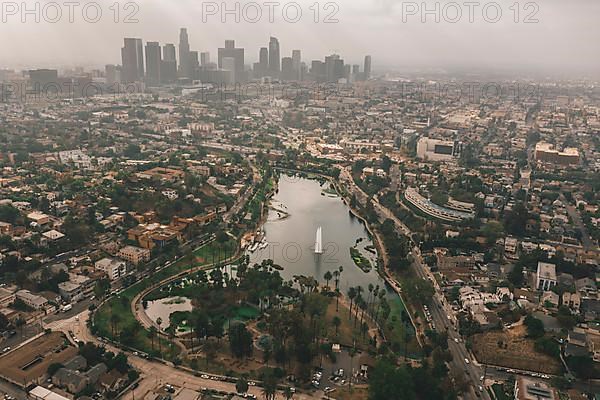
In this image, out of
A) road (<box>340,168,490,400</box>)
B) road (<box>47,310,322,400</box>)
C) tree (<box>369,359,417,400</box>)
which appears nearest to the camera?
tree (<box>369,359,417,400</box>)

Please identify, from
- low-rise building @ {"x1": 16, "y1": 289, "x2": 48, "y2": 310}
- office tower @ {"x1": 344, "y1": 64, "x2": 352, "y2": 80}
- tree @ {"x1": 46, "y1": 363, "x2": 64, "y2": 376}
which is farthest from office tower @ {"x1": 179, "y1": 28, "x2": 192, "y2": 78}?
tree @ {"x1": 46, "y1": 363, "x2": 64, "y2": 376}

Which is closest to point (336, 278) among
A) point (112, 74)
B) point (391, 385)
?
point (391, 385)

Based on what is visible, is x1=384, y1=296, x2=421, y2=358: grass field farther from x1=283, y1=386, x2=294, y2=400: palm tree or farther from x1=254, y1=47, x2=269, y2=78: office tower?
x1=254, y1=47, x2=269, y2=78: office tower

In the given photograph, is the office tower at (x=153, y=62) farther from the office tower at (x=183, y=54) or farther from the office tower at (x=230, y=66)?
the office tower at (x=230, y=66)

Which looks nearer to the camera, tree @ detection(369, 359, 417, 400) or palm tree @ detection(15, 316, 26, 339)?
tree @ detection(369, 359, 417, 400)

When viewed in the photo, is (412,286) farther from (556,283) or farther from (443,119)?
(443,119)

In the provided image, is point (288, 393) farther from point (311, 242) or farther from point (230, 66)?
point (230, 66)
